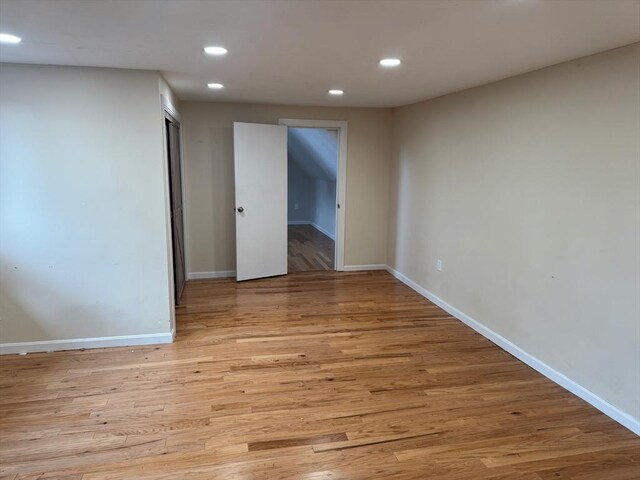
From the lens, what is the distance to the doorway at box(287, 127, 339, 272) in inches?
244

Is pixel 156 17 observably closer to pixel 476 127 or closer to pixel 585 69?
pixel 585 69

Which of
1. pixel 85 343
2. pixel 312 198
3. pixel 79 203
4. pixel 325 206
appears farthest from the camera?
pixel 312 198

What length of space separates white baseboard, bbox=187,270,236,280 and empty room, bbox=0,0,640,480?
0.63m

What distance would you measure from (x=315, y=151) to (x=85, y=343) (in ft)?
15.8

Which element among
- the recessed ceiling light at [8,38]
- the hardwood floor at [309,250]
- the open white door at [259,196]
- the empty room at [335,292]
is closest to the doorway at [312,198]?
the hardwood floor at [309,250]

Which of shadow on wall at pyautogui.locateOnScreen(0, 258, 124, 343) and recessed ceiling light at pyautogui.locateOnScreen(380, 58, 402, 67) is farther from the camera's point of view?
shadow on wall at pyautogui.locateOnScreen(0, 258, 124, 343)

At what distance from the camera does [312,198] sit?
9703mm

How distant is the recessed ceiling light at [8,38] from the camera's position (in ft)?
7.40

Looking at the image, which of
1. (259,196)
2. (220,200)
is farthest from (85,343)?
(259,196)

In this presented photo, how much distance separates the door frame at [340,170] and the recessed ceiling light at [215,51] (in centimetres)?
269

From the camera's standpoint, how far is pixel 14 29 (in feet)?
7.04

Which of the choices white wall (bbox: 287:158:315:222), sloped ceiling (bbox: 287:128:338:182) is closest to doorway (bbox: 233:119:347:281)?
sloped ceiling (bbox: 287:128:338:182)

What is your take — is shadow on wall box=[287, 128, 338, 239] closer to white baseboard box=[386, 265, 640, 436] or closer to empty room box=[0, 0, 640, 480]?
empty room box=[0, 0, 640, 480]

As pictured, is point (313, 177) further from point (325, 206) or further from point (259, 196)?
point (259, 196)
